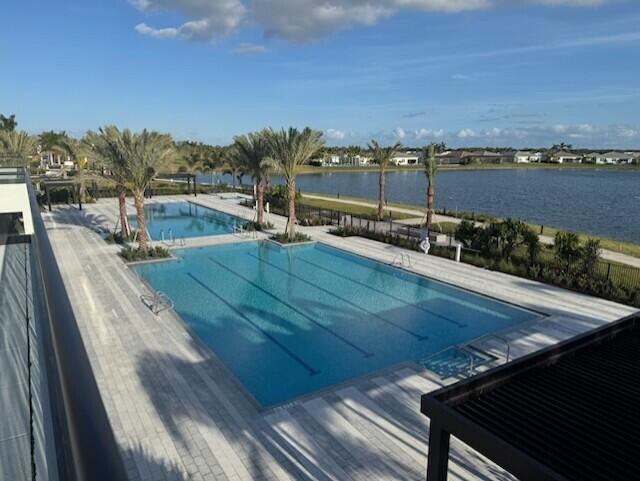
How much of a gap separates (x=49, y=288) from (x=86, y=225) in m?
26.2

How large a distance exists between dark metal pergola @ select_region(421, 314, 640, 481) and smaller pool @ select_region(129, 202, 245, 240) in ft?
67.8

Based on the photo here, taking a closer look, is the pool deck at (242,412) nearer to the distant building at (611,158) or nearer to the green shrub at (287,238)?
the green shrub at (287,238)

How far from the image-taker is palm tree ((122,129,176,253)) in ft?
61.5

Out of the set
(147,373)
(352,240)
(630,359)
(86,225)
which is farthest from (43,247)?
(86,225)

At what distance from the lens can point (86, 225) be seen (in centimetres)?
2614

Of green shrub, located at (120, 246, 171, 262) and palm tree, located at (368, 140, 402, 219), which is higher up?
palm tree, located at (368, 140, 402, 219)

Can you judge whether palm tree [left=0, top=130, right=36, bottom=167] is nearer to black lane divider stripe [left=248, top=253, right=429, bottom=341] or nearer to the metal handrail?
black lane divider stripe [left=248, top=253, right=429, bottom=341]

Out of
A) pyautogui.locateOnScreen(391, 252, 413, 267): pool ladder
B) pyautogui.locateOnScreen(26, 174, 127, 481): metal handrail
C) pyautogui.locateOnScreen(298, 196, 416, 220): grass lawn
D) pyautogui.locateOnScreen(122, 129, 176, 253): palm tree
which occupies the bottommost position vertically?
pyautogui.locateOnScreen(391, 252, 413, 267): pool ladder

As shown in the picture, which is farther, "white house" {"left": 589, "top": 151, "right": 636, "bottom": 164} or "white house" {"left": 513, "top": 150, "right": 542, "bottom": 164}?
"white house" {"left": 589, "top": 151, "right": 636, "bottom": 164}

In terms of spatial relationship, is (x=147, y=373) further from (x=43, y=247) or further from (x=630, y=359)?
(x=630, y=359)

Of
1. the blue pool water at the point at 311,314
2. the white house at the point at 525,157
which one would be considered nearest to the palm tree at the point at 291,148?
the blue pool water at the point at 311,314

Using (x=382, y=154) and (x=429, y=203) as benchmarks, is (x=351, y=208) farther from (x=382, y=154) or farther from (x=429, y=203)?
(x=429, y=203)

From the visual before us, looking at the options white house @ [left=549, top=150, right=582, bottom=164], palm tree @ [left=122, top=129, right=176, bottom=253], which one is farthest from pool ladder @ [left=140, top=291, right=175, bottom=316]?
white house @ [left=549, top=150, right=582, bottom=164]

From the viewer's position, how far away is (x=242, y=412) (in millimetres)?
7969
